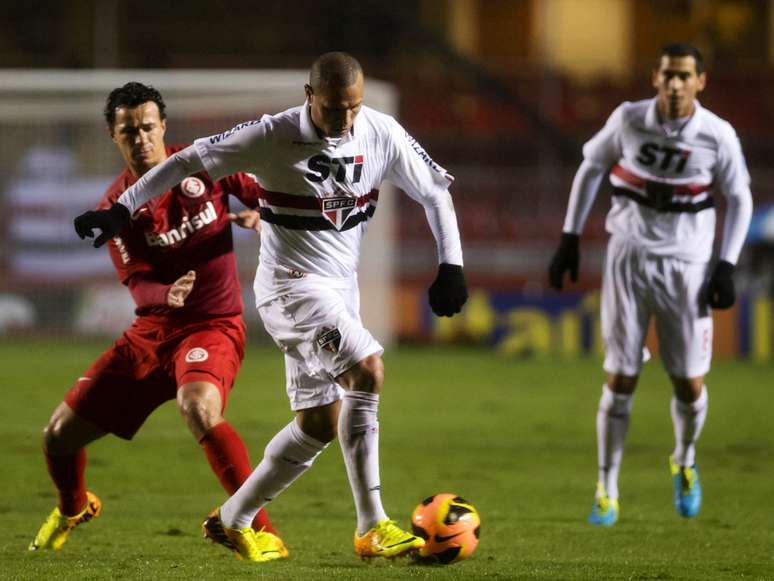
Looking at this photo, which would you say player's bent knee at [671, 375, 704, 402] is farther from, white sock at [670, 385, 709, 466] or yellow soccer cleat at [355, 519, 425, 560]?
yellow soccer cleat at [355, 519, 425, 560]

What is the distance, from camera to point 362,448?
5.38m

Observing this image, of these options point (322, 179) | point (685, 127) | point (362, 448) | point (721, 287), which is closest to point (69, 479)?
point (362, 448)

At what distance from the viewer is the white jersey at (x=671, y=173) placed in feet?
22.8

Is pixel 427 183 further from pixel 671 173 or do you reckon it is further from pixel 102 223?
pixel 671 173

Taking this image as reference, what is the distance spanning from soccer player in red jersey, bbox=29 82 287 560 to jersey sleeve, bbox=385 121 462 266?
0.74m

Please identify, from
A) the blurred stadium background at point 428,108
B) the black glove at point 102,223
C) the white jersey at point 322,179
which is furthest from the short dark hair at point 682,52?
the blurred stadium background at point 428,108

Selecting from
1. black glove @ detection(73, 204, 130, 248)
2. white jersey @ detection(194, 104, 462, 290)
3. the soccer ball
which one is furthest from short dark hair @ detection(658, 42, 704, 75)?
black glove @ detection(73, 204, 130, 248)

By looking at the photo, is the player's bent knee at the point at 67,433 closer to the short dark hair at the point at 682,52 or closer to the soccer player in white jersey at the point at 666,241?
the soccer player in white jersey at the point at 666,241

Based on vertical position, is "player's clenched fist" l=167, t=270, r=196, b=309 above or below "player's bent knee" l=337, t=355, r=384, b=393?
above

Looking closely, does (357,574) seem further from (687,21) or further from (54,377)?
(687,21)

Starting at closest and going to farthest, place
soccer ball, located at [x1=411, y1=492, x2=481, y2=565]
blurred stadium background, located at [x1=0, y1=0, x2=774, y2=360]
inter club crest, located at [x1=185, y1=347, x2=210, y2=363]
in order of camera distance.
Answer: soccer ball, located at [x1=411, y1=492, x2=481, y2=565] → inter club crest, located at [x1=185, y1=347, x2=210, y2=363] → blurred stadium background, located at [x1=0, y1=0, x2=774, y2=360]

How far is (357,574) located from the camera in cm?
514

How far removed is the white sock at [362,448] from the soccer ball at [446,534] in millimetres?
180

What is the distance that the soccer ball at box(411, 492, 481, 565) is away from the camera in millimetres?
5371
